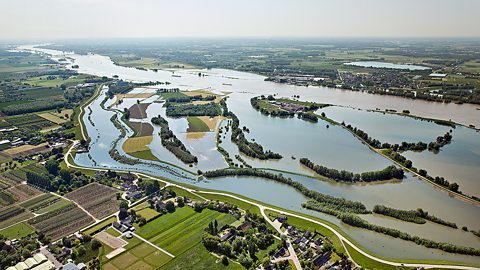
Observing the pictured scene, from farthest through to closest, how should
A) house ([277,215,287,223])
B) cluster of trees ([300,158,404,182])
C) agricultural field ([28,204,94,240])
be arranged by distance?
cluster of trees ([300,158,404,182]), house ([277,215,287,223]), agricultural field ([28,204,94,240])

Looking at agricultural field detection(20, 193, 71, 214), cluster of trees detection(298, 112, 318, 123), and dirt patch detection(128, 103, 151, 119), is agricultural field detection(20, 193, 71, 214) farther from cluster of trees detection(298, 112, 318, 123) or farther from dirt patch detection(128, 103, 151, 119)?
cluster of trees detection(298, 112, 318, 123)

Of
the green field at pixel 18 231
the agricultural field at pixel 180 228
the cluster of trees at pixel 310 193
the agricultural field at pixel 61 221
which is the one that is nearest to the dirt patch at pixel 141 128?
the cluster of trees at pixel 310 193

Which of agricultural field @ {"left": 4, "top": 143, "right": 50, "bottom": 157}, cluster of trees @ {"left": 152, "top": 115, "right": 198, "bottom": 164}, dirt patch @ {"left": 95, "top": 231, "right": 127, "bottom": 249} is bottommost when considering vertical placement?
dirt patch @ {"left": 95, "top": 231, "right": 127, "bottom": 249}

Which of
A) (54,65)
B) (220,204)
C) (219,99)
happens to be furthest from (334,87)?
(54,65)

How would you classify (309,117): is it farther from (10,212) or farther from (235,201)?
(10,212)

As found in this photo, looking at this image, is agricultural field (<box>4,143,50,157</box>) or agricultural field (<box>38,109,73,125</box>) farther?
agricultural field (<box>38,109,73,125</box>)

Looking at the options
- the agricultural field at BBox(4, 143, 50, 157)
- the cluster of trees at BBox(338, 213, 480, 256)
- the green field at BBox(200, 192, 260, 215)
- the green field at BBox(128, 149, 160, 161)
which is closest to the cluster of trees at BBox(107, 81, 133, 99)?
the agricultural field at BBox(4, 143, 50, 157)

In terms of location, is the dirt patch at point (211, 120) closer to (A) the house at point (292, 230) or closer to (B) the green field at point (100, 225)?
(B) the green field at point (100, 225)
